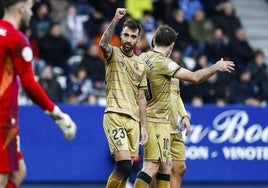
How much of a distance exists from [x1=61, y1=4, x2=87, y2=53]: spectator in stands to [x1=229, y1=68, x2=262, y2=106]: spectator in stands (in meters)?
3.30

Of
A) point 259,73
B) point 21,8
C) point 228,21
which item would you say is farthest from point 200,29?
point 21,8

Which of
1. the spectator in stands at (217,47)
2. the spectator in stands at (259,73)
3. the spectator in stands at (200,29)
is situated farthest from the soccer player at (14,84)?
the spectator in stands at (200,29)

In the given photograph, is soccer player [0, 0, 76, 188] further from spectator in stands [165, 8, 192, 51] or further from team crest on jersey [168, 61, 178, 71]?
spectator in stands [165, 8, 192, 51]

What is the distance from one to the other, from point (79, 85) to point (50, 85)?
2.44ft

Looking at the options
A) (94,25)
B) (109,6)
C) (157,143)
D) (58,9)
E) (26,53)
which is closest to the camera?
(26,53)

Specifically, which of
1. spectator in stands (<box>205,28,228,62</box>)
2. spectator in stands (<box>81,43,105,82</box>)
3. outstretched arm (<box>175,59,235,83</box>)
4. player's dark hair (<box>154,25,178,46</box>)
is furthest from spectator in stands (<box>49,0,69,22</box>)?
outstretched arm (<box>175,59,235,83</box>)

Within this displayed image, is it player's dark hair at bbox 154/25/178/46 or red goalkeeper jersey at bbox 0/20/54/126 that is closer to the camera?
red goalkeeper jersey at bbox 0/20/54/126

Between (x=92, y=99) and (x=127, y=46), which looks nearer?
(x=127, y=46)

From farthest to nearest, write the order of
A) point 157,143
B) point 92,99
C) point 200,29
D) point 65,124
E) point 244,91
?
point 200,29 < point 244,91 < point 92,99 < point 157,143 < point 65,124

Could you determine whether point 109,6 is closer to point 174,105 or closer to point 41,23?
point 41,23

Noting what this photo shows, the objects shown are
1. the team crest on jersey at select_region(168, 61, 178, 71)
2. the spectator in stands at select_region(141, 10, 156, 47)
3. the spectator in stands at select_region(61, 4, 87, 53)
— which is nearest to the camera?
the team crest on jersey at select_region(168, 61, 178, 71)

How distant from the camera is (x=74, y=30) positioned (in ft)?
65.1

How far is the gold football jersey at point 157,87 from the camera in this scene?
11.4 m

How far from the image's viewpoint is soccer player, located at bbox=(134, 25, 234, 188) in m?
11.4
